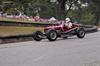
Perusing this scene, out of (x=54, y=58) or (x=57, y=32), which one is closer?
(x=54, y=58)

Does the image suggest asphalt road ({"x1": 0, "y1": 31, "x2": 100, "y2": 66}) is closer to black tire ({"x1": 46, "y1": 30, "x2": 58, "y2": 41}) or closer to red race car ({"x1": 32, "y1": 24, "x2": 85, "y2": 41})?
black tire ({"x1": 46, "y1": 30, "x2": 58, "y2": 41})

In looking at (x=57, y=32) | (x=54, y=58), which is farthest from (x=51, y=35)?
(x=54, y=58)

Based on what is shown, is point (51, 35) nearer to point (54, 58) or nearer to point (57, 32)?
point (57, 32)

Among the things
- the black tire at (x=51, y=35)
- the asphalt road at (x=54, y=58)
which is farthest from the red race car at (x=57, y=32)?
the asphalt road at (x=54, y=58)

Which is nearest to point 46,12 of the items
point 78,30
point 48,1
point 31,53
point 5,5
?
point 48,1

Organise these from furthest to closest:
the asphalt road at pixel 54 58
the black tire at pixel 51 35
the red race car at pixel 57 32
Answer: the red race car at pixel 57 32, the black tire at pixel 51 35, the asphalt road at pixel 54 58

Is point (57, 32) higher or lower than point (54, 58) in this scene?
lower

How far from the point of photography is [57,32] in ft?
72.6

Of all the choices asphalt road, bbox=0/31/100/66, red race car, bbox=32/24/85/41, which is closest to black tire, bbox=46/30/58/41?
red race car, bbox=32/24/85/41

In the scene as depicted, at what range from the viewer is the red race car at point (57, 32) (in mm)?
21547

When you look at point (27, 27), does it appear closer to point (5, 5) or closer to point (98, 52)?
point (5, 5)

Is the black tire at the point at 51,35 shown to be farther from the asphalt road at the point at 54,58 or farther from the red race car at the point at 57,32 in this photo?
the asphalt road at the point at 54,58

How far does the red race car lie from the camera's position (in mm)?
21547

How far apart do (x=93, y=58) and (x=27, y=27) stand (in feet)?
56.9
